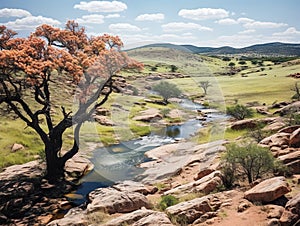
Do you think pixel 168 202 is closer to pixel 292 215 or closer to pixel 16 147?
pixel 292 215

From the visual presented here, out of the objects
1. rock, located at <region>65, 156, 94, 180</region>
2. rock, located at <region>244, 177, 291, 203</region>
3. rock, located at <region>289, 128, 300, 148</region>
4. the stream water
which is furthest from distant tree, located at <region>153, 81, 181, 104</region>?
rock, located at <region>244, 177, 291, 203</region>

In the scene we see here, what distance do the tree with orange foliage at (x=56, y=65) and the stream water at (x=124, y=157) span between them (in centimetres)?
334

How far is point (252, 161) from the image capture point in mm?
17516

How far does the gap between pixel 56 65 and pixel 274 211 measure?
628 inches

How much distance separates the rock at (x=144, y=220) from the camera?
12.2 meters

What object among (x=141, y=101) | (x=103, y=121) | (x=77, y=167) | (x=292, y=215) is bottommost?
(x=77, y=167)

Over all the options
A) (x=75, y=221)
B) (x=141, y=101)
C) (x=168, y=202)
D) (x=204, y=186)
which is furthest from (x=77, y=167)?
(x=141, y=101)

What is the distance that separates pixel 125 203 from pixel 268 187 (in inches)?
280

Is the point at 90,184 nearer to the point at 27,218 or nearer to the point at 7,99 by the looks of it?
the point at 27,218

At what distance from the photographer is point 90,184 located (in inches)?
981

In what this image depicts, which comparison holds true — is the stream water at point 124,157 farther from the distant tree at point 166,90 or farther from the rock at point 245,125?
the distant tree at point 166,90

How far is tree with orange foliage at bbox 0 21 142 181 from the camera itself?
2078 centimetres

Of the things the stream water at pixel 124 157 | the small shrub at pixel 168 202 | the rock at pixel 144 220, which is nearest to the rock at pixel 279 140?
the small shrub at pixel 168 202

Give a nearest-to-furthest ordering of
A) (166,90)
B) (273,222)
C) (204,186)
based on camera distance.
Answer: (273,222)
(204,186)
(166,90)
